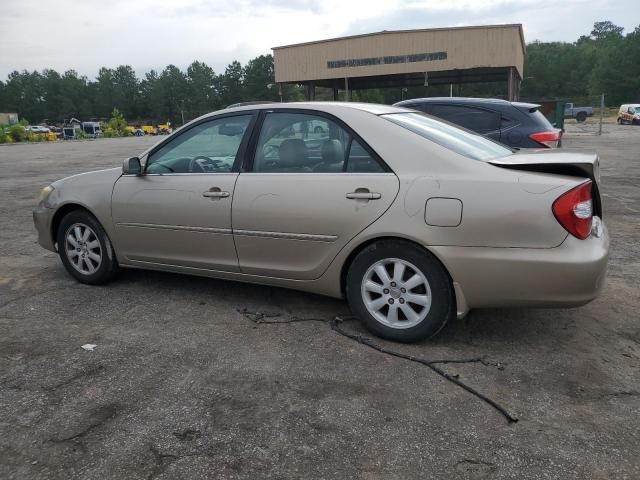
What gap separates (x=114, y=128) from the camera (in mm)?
67062

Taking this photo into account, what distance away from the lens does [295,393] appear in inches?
119

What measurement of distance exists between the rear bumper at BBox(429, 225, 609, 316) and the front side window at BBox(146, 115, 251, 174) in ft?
5.77

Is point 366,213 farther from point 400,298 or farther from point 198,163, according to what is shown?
point 198,163

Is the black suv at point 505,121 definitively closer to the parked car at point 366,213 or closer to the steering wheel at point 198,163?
the parked car at point 366,213

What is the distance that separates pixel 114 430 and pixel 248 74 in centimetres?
11708

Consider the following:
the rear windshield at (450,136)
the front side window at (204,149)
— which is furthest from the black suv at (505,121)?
the front side window at (204,149)

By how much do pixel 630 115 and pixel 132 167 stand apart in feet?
154

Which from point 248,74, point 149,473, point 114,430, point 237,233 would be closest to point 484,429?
point 149,473

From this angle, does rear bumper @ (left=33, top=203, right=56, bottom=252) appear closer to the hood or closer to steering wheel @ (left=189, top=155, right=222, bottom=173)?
the hood

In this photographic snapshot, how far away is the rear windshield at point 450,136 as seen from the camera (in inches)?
142

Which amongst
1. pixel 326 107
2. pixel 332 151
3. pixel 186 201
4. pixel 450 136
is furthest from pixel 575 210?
pixel 186 201

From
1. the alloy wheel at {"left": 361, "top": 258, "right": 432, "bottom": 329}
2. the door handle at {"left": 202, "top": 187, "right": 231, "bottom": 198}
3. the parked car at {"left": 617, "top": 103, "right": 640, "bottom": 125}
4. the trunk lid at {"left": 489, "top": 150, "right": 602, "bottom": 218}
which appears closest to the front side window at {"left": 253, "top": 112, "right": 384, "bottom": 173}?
the door handle at {"left": 202, "top": 187, "right": 231, "bottom": 198}

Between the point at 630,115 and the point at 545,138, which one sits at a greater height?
the point at 630,115

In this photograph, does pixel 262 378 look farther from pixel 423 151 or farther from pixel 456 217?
pixel 423 151
